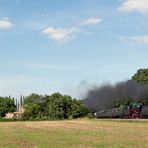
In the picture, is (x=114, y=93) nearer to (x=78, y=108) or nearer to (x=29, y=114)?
(x=78, y=108)

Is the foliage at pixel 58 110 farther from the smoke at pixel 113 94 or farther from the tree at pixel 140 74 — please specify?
the smoke at pixel 113 94

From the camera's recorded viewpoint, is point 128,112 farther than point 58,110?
No

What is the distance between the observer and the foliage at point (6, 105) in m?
173

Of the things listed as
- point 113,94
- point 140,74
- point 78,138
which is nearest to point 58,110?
point 140,74

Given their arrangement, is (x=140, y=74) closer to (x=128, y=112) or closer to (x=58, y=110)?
(x=58, y=110)

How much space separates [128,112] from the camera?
7231 cm

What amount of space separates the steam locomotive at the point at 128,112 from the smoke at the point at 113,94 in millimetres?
1198

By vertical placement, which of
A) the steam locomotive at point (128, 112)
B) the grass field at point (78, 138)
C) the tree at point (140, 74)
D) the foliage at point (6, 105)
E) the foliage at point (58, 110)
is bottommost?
the grass field at point (78, 138)

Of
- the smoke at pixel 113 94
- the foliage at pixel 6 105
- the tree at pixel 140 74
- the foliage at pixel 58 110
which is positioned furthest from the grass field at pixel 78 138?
the foliage at pixel 6 105

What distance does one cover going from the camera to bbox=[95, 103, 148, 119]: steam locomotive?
67.3 meters

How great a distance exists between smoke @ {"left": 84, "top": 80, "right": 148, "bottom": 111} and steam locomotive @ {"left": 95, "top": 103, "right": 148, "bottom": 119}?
1.20m

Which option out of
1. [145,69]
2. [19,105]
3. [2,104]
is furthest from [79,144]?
[19,105]

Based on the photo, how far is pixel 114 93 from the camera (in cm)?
7338

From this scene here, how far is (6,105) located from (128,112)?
111 meters
